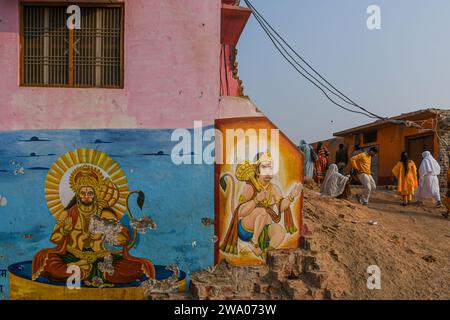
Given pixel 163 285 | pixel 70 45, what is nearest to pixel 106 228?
pixel 163 285

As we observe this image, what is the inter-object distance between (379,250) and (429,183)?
5.01 meters

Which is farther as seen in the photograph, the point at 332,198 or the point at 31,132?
the point at 332,198

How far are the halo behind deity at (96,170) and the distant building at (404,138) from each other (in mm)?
9097

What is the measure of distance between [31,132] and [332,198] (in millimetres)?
6380

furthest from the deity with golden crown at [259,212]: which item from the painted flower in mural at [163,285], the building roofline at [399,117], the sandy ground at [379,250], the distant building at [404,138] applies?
the building roofline at [399,117]

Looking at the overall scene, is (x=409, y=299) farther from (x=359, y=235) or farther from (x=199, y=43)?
(x=199, y=43)

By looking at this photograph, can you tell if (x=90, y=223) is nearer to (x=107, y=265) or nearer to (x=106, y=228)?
(x=106, y=228)

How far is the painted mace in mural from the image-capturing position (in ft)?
23.4

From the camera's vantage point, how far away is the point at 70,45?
7363mm

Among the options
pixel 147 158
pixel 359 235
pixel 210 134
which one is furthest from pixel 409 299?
pixel 147 158

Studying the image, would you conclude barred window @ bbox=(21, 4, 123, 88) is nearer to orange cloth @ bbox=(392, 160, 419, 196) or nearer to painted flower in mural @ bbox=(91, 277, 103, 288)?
painted flower in mural @ bbox=(91, 277, 103, 288)

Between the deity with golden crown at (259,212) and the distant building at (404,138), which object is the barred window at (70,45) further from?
Result: the distant building at (404,138)

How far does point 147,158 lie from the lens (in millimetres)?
7242

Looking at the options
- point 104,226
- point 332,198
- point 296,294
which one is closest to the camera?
point 296,294
